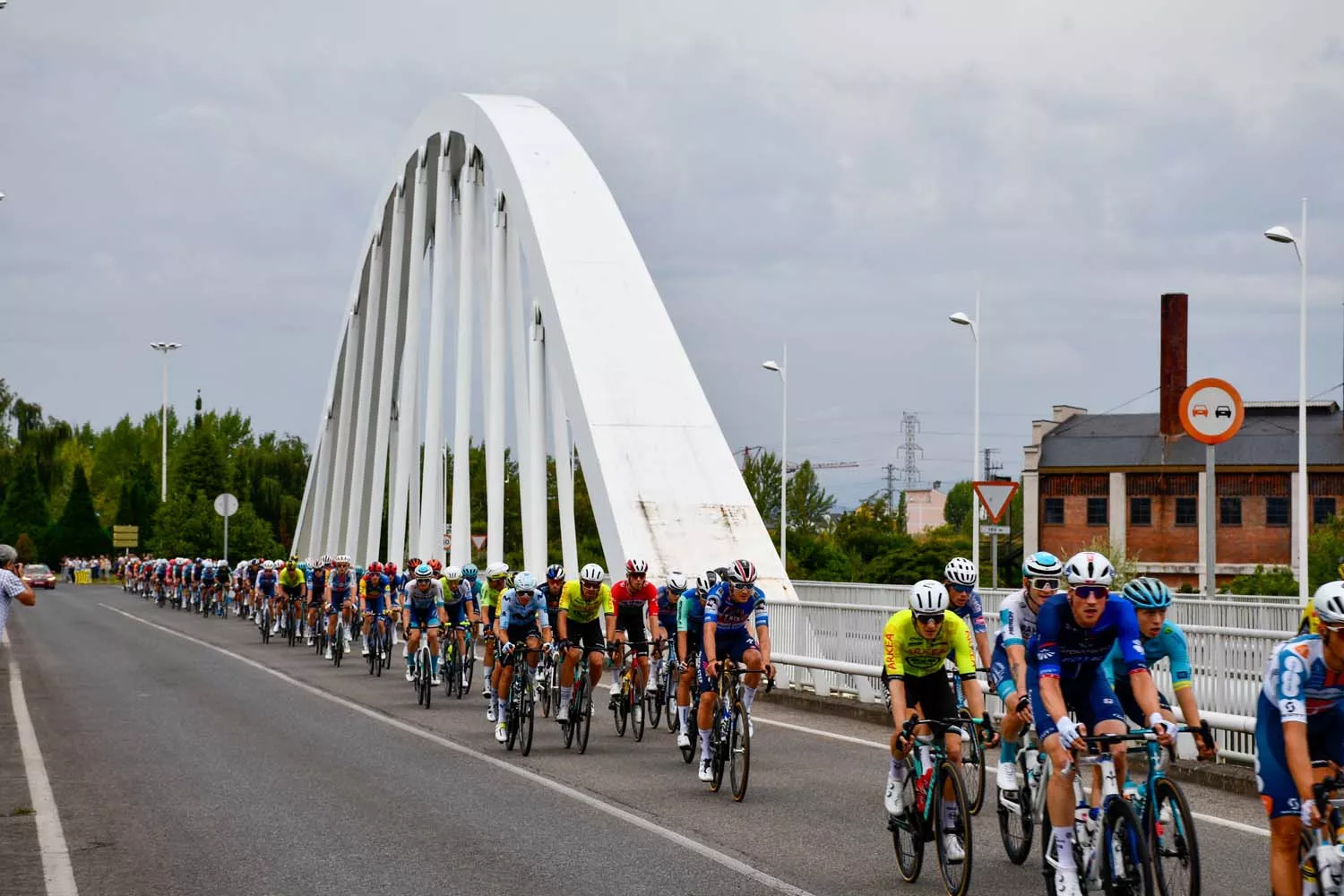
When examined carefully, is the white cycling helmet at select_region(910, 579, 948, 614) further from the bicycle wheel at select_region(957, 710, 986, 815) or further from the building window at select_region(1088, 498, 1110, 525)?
the building window at select_region(1088, 498, 1110, 525)

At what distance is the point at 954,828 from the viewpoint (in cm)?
803

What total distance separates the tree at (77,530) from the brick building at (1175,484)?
7250cm

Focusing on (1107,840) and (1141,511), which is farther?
(1141,511)

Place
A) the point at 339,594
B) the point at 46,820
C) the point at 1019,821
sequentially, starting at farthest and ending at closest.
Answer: the point at 339,594 < the point at 46,820 < the point at 1019,821

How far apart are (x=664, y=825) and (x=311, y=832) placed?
208cm

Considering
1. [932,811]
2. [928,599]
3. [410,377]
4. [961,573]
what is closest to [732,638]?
[961,573]

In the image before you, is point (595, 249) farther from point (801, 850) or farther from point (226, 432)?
point (226, 432)

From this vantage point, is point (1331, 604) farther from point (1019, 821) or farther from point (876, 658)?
point (876, 658)

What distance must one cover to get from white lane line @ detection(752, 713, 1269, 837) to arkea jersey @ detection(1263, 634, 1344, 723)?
3990mm

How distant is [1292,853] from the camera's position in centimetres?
596

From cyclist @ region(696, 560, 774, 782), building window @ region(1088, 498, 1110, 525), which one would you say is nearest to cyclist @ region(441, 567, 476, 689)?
cyclist @ region(696, 560, 774, 782)

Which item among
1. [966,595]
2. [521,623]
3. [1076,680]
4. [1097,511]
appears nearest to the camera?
[1076,680]

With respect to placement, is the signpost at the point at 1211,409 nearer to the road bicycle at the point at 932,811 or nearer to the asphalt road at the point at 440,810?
the asphalt road at the point at 440,810

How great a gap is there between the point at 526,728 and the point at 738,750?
3515 mm
